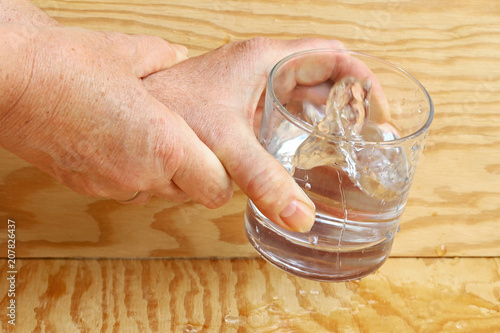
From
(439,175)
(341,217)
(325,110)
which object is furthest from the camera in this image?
(439,175)

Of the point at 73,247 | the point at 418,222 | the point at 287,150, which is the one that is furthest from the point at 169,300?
the point at 418,222

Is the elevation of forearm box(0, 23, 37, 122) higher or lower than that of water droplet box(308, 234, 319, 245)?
higher

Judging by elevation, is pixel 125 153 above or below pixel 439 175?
above

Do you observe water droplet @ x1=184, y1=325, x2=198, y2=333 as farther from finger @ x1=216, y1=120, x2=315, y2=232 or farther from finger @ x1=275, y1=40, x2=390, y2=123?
finger @ x1=275, y1=40, x2=390, y2=123

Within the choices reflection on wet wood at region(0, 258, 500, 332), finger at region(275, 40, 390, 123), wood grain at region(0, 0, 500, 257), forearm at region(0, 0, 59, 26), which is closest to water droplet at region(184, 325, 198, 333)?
reflection on wet wood at region(0, 258, 500, 332)

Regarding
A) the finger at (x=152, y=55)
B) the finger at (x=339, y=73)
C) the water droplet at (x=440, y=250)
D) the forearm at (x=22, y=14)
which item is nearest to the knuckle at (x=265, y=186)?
the finger at (x=339, y=73)

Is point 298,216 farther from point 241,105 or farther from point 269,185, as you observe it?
→ point 241,105

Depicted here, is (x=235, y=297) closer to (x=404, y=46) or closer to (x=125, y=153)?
(x=125, y=153)
